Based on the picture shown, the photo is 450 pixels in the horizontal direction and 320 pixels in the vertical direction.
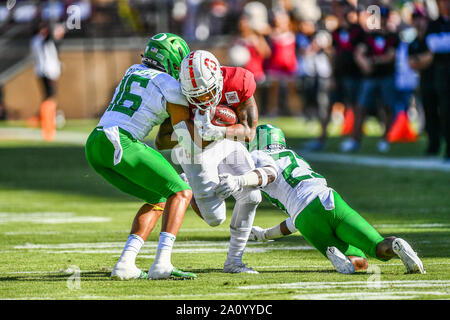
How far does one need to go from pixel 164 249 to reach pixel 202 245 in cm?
167

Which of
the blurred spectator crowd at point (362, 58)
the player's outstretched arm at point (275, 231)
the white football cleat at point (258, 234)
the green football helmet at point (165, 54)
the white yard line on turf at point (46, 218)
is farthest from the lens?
the blurred spectator crowd at point (362, 58)

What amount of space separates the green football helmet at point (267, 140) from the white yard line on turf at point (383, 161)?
6.57m

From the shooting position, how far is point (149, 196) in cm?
637

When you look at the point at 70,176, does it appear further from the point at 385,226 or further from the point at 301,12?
the point at 301,12

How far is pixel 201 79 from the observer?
601 cm

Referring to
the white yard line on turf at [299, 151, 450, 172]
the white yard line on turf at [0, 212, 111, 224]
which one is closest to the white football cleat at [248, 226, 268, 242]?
the white yard line on turf at [0, 212, 111, 224]

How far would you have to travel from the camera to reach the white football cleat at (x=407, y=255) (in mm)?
5871

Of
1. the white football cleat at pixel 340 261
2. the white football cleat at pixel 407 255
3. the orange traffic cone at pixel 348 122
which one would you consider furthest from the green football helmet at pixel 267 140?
the orange traffic cone at pixel 348 122

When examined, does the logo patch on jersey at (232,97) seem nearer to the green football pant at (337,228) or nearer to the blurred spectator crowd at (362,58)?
the green football pant at (337,228)

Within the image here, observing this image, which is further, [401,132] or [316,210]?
[401,132]

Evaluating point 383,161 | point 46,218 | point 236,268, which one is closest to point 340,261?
point 236,268

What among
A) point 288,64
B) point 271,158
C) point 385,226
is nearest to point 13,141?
point 288,64

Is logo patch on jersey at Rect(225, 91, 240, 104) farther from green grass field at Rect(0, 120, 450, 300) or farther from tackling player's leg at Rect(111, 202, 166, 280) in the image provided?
green grass field at Rect(0, 120, 450, 300)

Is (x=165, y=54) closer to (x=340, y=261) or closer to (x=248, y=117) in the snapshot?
(x=248, y=117)
